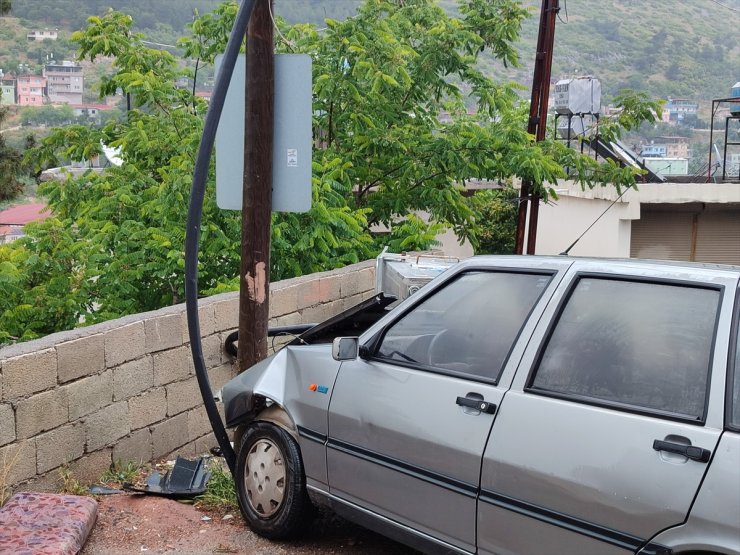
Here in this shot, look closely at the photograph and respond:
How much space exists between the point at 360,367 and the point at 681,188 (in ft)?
67.5

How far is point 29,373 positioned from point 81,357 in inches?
18.9

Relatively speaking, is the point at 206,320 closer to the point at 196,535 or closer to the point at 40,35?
the point at 196,535

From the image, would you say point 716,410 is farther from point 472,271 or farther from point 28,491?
point 28,491

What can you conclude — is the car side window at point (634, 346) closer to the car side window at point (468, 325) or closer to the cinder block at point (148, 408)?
the car side window at point (468, 325)

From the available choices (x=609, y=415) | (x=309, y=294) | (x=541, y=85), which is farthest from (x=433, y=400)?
(x=541, y=85)

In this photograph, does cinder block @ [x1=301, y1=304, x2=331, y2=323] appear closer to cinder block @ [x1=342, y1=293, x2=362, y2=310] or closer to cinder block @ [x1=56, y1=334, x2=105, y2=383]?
cinder block @ [x1=342, y1=293, x2=362, y2=310]

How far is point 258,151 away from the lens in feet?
20.9

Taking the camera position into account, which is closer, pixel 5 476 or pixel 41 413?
pixel 5 476

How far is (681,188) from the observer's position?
77.7ft

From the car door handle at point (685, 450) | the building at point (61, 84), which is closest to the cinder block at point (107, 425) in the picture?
the car door handle at point (685, 450)

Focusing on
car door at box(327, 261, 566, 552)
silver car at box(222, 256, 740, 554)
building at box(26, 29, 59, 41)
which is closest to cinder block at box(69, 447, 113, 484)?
silver car at box(222, 256, 740, 554)

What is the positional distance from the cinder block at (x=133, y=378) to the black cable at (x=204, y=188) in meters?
0.79

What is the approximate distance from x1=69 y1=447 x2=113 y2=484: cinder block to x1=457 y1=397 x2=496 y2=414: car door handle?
297 cm

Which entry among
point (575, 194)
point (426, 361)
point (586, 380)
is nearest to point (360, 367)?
point (426, 361)
